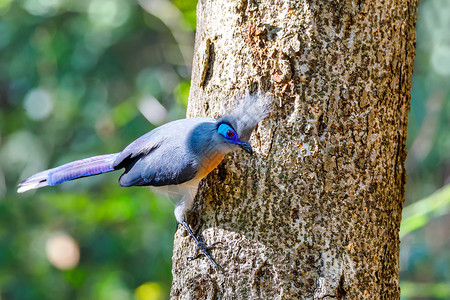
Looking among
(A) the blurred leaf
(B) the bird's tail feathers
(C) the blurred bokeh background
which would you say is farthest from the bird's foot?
(C) the blurred bokeh background

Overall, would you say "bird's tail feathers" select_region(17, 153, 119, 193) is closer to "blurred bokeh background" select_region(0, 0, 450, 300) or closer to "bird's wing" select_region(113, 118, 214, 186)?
"bird's wing" select_region(113, 118, 214, 186)

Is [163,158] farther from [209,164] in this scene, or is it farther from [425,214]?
[425,214]

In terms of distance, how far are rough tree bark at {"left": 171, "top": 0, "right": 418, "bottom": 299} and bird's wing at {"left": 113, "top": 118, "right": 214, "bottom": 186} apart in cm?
20

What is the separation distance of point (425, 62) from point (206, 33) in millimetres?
5056

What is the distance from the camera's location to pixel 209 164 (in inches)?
85.7

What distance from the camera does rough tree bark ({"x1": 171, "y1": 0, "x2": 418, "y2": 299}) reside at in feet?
6.51

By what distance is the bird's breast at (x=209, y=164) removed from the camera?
2172 millimetres

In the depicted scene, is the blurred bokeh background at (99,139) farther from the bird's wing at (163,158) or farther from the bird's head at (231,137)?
the bird's head at (231,137)

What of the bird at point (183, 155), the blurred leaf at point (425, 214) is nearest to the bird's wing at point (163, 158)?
the bird at point (183, 155)

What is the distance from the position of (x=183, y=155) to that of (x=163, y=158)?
4.2 inches

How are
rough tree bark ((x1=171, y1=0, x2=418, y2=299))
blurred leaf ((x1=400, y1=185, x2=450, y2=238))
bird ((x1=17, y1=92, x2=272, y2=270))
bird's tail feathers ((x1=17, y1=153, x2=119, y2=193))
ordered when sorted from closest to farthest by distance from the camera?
rough tree bark ((x1=171, y1=0, x2=418, y2=299)) → bird ((x1=17, y1=92, x2=272, y2=270)) → bird's tail feathers ((x1=17, y1=153, x2=119, y2=193)) → blurred leaf ((x1=400, y1=185, x2=450, y2=238))

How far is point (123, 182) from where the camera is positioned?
2.43 meters

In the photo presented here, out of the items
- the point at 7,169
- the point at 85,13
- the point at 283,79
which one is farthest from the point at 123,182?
the point at 7,169

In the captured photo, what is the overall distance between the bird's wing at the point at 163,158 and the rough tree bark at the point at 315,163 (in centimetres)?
20
